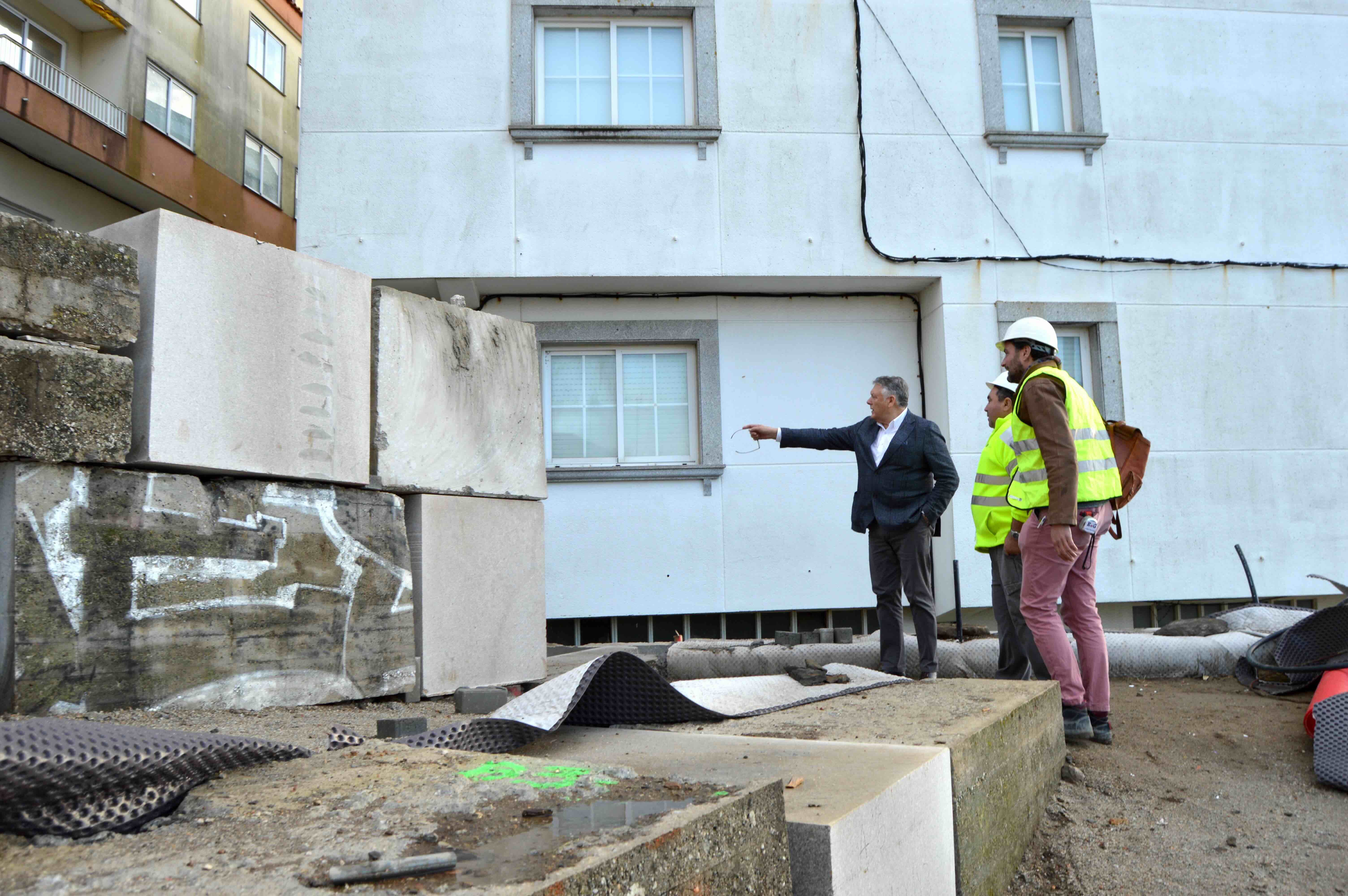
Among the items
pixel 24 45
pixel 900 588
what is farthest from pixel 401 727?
pixel 24 45

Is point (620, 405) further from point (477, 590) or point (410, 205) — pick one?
point (477, 590)

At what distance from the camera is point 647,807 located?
1.80 m

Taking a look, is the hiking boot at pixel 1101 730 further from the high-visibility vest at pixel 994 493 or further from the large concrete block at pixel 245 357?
the large concrete block at pixel 245 357

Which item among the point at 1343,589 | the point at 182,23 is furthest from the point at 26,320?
the point at 182,23

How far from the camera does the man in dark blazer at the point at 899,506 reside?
5289 millimetres

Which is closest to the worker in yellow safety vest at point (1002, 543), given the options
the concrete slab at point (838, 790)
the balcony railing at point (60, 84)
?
the concrete slab at point (838, 790)

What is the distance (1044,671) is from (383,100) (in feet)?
22.1

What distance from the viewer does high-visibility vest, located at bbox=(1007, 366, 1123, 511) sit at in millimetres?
4273

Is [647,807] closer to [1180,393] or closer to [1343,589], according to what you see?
[1343,589]

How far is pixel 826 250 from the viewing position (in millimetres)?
8516

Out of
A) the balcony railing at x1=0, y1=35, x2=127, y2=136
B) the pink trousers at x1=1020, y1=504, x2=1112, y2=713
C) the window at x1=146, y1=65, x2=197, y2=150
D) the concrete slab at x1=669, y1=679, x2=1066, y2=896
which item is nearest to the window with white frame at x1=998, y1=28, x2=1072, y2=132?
the pink trousers at x1=1020, y1=504, x2=1112, y2=713

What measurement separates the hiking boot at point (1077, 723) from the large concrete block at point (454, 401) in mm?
2976

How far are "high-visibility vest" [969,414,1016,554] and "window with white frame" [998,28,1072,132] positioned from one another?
4.69 metres

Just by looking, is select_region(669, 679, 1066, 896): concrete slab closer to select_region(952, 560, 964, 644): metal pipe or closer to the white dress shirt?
the white dress shirt
